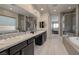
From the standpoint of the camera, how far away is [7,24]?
2.97m

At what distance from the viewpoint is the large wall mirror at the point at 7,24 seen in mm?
2709

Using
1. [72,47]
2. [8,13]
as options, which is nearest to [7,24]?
[8,13]

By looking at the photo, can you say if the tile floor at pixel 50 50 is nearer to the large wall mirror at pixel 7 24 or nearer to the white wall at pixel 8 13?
the large wall mirror at pixel 7 24

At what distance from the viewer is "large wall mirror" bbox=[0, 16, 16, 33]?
8.89 feet

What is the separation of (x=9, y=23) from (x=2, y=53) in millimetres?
1592

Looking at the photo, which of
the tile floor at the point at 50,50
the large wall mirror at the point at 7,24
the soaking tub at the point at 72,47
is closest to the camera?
the soaking tub at the point at 72,47

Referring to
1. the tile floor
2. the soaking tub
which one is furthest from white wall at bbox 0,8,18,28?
the soaking tub

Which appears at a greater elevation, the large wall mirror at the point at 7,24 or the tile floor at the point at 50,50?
the large wall mirror at the point at 7,24

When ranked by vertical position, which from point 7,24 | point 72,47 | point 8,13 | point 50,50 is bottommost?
point 50,50

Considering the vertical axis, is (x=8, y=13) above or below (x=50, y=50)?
above

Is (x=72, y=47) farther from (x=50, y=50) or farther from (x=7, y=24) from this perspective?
(x=7, y=24)

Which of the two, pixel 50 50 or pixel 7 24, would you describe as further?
pixel 50 50

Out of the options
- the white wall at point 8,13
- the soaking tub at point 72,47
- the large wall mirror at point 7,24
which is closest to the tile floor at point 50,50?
the soaking tub at point 72,47
